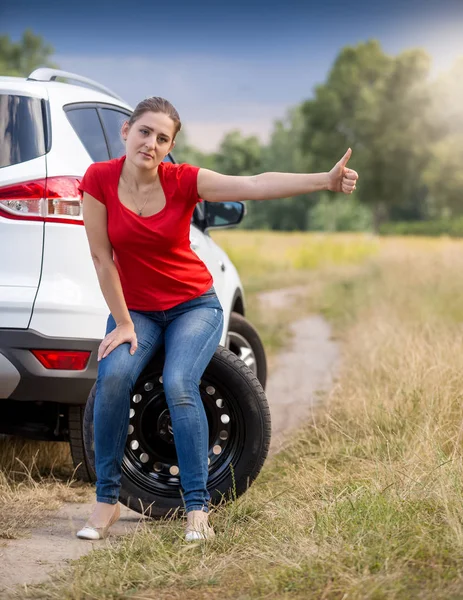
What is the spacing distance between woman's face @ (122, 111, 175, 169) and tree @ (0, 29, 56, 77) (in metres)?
42.1

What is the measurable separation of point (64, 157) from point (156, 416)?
122 cm

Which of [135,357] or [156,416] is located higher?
[135,357]

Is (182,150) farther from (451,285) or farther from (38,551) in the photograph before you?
(38,551)

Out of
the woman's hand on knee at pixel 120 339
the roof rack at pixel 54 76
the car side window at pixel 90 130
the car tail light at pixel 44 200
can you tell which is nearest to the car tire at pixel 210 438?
the woman's hand on knee at pixel 120 339

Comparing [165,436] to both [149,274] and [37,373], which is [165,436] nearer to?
[37,373]

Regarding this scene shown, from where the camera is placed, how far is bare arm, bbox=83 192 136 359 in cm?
391

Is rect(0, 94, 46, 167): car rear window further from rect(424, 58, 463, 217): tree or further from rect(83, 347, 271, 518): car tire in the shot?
rect(424, 58, 463, 217): tree

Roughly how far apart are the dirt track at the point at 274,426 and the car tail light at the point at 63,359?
0.68 meters

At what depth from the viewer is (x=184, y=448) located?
3.86m

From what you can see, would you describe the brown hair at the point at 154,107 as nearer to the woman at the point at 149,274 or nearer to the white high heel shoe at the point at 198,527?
the woman at the point at 149,274

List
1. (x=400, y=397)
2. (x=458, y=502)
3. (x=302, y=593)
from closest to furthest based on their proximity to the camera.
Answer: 1. (x=302, y=593)
2. (x=458, y=502)
3. (x=400, y=397)

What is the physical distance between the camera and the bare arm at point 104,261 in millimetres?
3910

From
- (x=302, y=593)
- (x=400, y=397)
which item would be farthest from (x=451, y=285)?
(x=302, y=593)

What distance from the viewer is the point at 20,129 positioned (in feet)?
14.4
